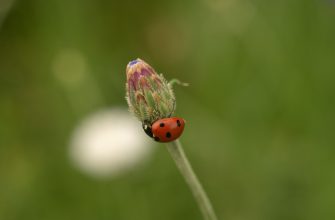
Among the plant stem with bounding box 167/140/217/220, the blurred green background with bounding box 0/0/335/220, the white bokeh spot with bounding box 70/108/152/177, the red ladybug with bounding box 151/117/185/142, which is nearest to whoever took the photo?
the plant stem with bounding box 167/140/217/220

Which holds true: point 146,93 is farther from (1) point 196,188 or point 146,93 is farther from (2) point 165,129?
(1) point 196,188

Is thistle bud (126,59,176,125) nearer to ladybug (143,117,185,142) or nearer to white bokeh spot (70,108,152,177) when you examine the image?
ladybug (143,117,185,142)

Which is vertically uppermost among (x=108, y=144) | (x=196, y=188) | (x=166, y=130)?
(x=108, y=144)

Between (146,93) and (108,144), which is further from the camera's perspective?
(108,144)

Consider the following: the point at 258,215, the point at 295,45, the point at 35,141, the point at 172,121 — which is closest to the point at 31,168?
the point at 35,141

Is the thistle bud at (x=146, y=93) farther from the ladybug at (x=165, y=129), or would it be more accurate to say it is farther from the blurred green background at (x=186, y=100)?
the blurred green background at (x=186, y=100)

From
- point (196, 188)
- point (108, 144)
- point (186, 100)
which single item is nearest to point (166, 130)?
point (196, 188)

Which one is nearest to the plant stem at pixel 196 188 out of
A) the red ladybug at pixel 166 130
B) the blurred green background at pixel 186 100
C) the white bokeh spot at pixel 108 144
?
the red ladybug at pixel 166 130

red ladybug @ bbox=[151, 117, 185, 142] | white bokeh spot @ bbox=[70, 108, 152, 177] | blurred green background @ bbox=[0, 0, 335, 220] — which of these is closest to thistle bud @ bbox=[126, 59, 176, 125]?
red ladybug @ bbox=[151, 117, 185, 142]
